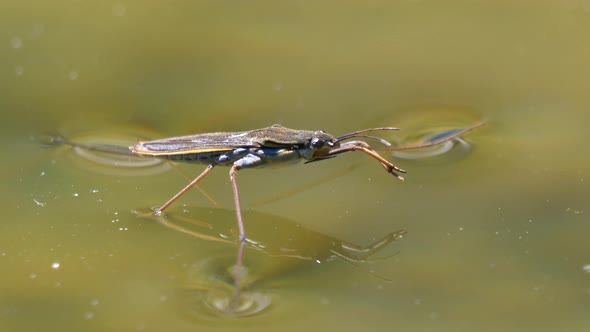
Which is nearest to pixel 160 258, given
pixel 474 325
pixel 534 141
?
pixel 474 325

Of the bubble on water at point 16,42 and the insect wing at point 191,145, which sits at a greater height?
the bubble on water at point 16,42

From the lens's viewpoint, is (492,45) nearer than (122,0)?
Yes

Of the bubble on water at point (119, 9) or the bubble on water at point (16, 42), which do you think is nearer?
the bubble on water at point (16, 42)

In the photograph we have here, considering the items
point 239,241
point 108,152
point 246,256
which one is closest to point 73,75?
point 108,152

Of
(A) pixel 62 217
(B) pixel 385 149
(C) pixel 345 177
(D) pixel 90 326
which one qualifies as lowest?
(D) pixel 90 326

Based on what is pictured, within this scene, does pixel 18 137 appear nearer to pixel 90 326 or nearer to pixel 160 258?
pixel 160 258

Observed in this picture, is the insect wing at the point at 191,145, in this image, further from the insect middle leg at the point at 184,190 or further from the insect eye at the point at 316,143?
the insect eye at the point at 316,143

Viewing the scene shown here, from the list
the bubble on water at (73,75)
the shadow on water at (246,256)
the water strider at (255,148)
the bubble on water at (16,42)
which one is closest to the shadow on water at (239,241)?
the shadow on water at (246,256)
